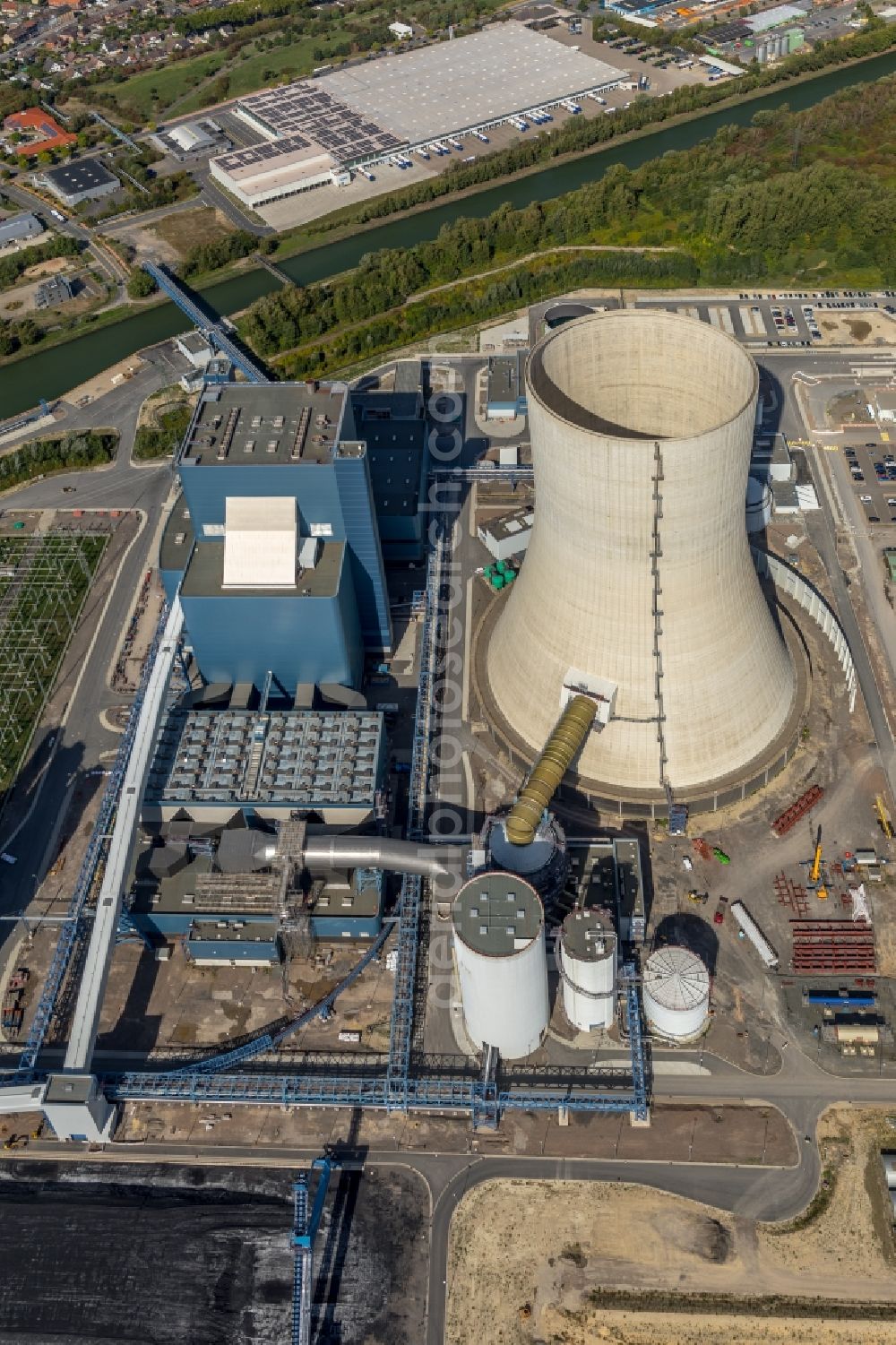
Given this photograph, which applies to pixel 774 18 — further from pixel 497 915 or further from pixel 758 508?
pixel 497 915

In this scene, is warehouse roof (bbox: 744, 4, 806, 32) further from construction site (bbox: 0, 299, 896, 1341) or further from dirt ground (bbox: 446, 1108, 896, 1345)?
dirt ground (bbox: 446, 1108, 896, 1345)

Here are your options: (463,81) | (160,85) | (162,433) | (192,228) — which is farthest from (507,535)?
(160,85)

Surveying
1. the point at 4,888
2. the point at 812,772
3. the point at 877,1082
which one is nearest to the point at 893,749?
the point at 812,772

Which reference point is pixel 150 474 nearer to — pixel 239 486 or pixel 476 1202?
pixel 239 486

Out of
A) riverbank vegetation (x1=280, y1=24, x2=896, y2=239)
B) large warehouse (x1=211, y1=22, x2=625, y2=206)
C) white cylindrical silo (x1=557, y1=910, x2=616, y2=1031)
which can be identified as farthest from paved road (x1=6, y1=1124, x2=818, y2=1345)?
large warehouse (x1=211, y1=22, x2=625, y2=206)

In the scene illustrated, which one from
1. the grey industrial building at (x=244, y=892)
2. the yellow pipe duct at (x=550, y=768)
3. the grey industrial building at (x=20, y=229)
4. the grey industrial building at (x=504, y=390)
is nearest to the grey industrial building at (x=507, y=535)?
the grey industrial building at (x=504, y=390)
